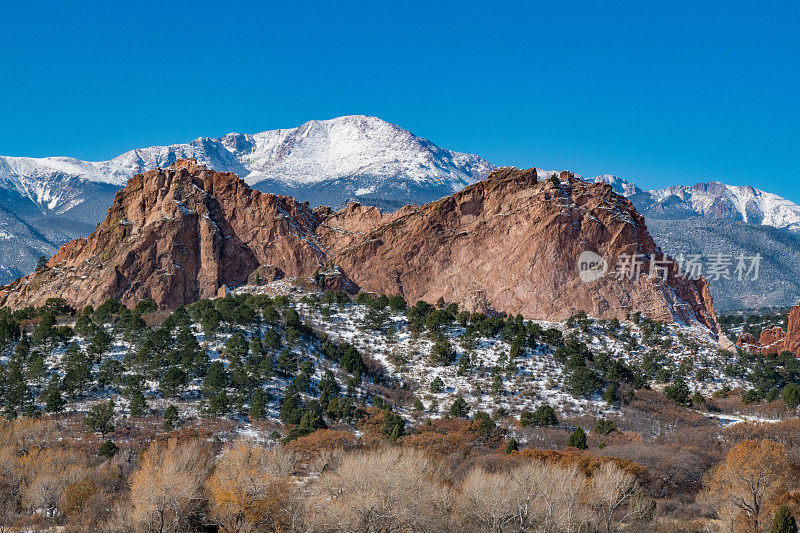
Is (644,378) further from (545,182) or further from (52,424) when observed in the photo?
(52,424)

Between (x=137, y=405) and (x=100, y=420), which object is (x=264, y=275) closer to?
(x=137, y=405)

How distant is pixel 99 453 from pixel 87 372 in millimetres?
16936

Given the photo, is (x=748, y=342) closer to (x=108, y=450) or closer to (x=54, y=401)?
(x=108, y=450)

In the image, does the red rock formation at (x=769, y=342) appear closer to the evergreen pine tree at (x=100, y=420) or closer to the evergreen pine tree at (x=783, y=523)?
the evergreen pine tree at (x=783, y=523)

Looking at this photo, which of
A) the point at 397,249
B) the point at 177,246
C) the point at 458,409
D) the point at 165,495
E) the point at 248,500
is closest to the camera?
the point at 248,500

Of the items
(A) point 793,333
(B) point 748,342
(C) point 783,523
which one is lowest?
(C) point 783,523

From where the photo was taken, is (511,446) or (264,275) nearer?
(511,446)

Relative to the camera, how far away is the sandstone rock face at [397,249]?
97812 millimetres

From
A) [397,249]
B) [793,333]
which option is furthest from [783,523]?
[793,333]

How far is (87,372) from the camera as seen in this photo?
66.9m

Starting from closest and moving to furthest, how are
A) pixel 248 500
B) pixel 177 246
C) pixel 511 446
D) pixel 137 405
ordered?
1. pixel 248 500
2. pixel 511 446
3. pixel 137 405
4. pixel 177 246

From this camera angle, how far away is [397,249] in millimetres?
106875

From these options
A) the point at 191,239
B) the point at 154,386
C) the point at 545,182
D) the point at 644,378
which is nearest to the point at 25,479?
the point at 154,386

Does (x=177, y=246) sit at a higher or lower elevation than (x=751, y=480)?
higher
